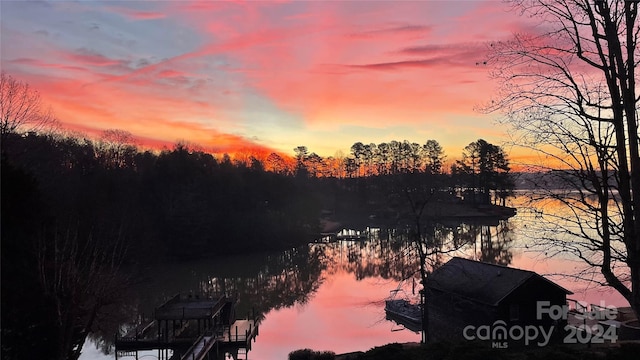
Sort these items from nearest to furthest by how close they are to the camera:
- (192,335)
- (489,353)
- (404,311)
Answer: (489,353)
(192,335)
(404,311)

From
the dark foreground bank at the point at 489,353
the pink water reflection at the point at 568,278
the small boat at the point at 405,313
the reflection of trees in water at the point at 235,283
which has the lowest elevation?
the reflection of trees in water at the point at 235,283

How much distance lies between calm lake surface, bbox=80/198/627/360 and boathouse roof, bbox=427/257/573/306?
150cm

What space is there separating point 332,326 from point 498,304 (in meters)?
10.3

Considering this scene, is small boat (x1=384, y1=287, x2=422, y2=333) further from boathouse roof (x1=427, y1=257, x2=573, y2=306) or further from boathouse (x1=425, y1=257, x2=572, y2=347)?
boathouse (x1=425, y1=257, x2=572, y2=347)

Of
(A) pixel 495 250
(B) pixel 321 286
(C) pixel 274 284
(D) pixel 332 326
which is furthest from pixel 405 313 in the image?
(A) pixel 495 250

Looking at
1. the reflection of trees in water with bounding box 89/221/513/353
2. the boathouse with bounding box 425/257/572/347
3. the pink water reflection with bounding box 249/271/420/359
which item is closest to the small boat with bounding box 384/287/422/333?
the pink water reflection with bounding box 249/271/420/359

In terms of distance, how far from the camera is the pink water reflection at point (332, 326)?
21953 millimetres

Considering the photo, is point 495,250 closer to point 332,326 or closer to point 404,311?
point 404,311

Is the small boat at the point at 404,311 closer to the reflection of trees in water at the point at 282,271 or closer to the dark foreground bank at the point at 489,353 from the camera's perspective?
the reflection of trees in water at the point at 282,271

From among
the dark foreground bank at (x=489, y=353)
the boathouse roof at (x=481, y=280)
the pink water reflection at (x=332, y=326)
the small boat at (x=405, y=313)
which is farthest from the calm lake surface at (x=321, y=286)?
the dark foreground bank at (x=489, y=353)

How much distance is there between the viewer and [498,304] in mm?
17188

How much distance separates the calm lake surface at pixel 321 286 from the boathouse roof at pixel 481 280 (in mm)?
1498

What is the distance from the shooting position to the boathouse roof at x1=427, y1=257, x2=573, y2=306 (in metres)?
17.6

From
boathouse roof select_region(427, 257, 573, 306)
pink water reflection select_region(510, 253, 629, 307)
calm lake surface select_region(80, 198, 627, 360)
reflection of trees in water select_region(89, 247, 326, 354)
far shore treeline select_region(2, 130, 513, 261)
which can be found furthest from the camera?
far shore treeline select_region(2, 130, 513, 261)
